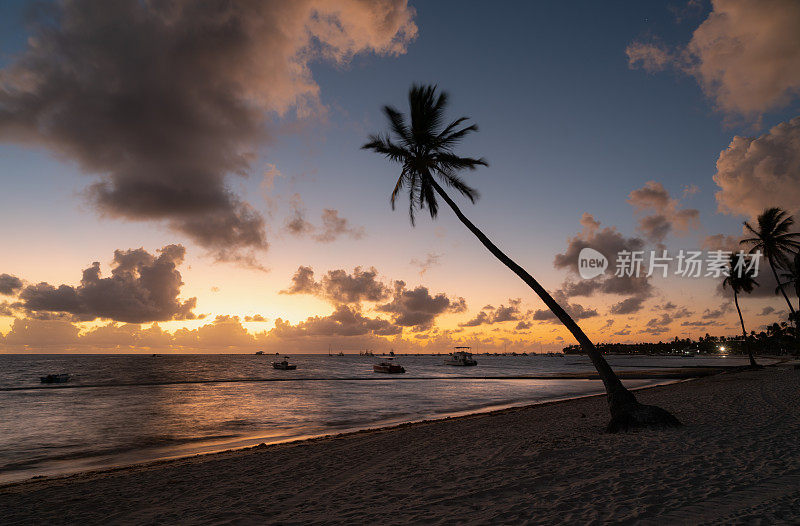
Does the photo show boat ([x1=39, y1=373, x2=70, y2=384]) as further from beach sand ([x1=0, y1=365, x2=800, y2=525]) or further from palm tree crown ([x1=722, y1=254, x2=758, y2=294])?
palm tree crown ([x1=722, y1=254, x2=758, y2=294])

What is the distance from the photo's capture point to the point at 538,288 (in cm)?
1540

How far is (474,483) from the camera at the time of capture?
7988 mm

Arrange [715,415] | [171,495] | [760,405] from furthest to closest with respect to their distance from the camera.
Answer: [760,405] → [715,415] → [171,495]

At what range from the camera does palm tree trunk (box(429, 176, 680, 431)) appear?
12523 mm

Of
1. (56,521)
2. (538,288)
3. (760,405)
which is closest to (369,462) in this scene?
(56,521)

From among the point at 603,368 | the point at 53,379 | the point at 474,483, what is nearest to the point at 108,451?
the point at 474,483

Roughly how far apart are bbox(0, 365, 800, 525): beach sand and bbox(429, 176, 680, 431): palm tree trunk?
0.78 m

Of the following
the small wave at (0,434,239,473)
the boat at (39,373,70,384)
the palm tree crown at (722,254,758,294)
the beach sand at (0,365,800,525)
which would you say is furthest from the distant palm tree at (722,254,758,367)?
the boat at (39,373,70,384)

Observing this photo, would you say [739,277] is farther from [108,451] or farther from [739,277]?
[108,451]

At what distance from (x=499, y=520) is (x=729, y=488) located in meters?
4.08

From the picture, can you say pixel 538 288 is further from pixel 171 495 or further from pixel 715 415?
pixel 171 495

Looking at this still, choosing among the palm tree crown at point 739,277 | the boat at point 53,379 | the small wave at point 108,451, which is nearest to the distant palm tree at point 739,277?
the palm tree crown at point 739,277

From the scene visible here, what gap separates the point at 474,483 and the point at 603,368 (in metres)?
8.38

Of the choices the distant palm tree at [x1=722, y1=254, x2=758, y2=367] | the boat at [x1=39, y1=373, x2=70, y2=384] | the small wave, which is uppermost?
the distant palm tree at [x1=722, y1=254, x2=758, y2=367]
